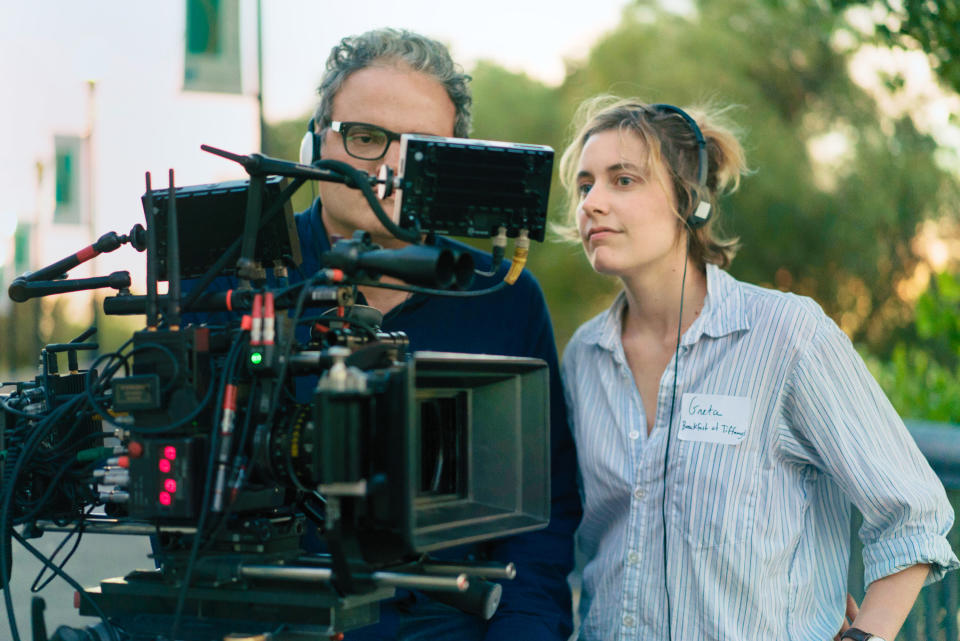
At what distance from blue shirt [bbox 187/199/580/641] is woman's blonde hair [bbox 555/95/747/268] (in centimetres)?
33

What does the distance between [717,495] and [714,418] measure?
7.0 inches

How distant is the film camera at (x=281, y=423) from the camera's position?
140 centimetres

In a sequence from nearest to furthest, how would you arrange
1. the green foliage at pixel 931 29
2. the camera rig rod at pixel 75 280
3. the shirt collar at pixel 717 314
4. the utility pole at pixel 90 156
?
the camera rig rod at pixel 75 280
the shirt collar at pixel 717 314
the green foliage at pixel 931 29
the utility pole at pixel 90 156

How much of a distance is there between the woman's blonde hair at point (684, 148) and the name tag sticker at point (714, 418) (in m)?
0.44

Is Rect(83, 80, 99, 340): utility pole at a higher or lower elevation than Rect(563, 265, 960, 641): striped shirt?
higher

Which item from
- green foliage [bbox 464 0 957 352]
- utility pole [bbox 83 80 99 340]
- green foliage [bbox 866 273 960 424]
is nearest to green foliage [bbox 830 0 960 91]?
green foliage [bbox 866 273 960 424]

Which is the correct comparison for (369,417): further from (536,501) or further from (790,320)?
(790,320)

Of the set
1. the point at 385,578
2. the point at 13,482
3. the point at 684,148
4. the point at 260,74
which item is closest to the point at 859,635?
the point at 385,578

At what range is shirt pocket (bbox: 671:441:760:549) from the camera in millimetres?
2125

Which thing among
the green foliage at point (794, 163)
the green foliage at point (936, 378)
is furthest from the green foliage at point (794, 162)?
the green foliage at point (936, 378)

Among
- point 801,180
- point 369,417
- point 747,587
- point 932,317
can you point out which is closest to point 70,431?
point 369,417

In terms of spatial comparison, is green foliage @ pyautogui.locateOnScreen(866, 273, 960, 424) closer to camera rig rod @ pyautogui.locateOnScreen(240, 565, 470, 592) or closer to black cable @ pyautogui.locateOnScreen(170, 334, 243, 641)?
camera rig rod @ pyautogui.locateOnScreen(240, 565, 470, 592)

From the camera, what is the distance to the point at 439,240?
8.42 feet

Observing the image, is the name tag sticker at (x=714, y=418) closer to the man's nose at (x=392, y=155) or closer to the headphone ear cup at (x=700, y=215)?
the headphone ear cup at (x=700, y=215)
